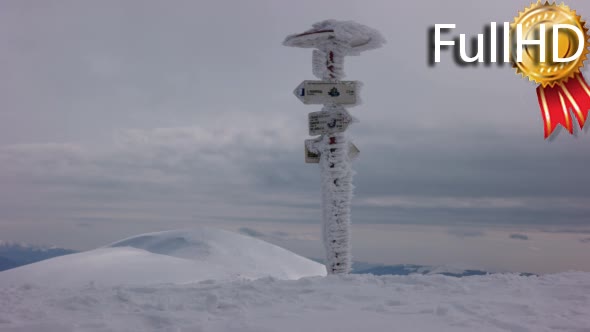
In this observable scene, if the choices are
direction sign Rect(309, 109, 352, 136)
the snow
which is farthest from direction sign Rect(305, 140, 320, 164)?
the snow

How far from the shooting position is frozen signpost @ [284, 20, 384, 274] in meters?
10.8

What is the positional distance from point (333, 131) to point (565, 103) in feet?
14.0

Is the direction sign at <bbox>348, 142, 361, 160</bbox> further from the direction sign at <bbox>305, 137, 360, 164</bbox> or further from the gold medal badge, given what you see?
the gold medal badge

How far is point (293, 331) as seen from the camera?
5.25 metres

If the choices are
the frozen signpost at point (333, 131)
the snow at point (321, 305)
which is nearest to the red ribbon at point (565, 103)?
the snow at point (321, 305)

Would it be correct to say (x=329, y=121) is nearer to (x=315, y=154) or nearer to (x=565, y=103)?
(x=315, y=154)

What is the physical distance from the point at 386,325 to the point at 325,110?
19.9 ft

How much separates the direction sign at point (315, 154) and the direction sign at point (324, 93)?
849 millimetres

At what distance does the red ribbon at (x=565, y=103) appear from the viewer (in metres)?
9.51

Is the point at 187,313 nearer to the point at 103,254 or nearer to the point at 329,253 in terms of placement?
the point at 329,253

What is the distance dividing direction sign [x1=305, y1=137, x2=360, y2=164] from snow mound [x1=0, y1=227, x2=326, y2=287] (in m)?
3.02

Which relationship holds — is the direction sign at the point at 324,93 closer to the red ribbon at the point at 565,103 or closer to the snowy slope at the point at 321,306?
the red ribbon at the point at 565,103

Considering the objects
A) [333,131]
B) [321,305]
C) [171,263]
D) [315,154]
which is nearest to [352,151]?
[333,131]

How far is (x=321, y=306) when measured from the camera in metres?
6.39
